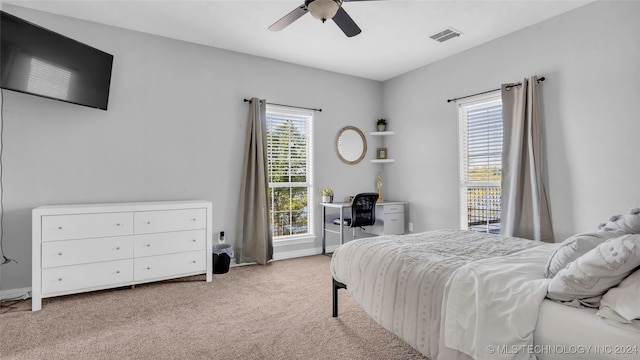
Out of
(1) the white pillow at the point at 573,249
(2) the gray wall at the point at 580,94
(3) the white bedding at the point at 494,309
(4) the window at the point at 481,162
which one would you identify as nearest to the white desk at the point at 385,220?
(2) the gray wall at the point at 580,94

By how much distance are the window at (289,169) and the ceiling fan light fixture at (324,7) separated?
2198 mm

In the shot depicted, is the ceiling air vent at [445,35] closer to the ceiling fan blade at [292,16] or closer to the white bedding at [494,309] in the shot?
the ceiling fan blade at [292,16]

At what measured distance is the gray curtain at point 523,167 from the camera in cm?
326

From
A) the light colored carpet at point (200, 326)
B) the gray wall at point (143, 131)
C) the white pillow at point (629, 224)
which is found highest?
the gray wall at point (143, 131)

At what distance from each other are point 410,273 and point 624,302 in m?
0.89

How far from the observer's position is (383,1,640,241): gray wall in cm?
279

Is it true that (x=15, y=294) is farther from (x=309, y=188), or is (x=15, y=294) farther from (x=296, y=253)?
(x=309, y=188)

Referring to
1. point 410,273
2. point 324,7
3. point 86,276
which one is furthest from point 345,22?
point 86,276

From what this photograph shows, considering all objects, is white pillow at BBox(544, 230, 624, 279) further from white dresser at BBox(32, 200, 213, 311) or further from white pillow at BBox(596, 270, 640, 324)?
white dresser at BBox(32, 200, 213, 311)

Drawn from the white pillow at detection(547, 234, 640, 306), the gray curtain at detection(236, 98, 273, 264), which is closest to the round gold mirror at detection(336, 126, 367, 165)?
the gray curtain at detection(236, 98, 273, 264)

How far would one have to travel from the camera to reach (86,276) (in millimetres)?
2881

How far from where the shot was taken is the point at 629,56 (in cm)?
277

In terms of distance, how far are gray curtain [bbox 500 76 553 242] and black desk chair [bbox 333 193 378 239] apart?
153 cm

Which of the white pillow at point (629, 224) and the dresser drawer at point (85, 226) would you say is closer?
the white pillow at point (629, 224)
